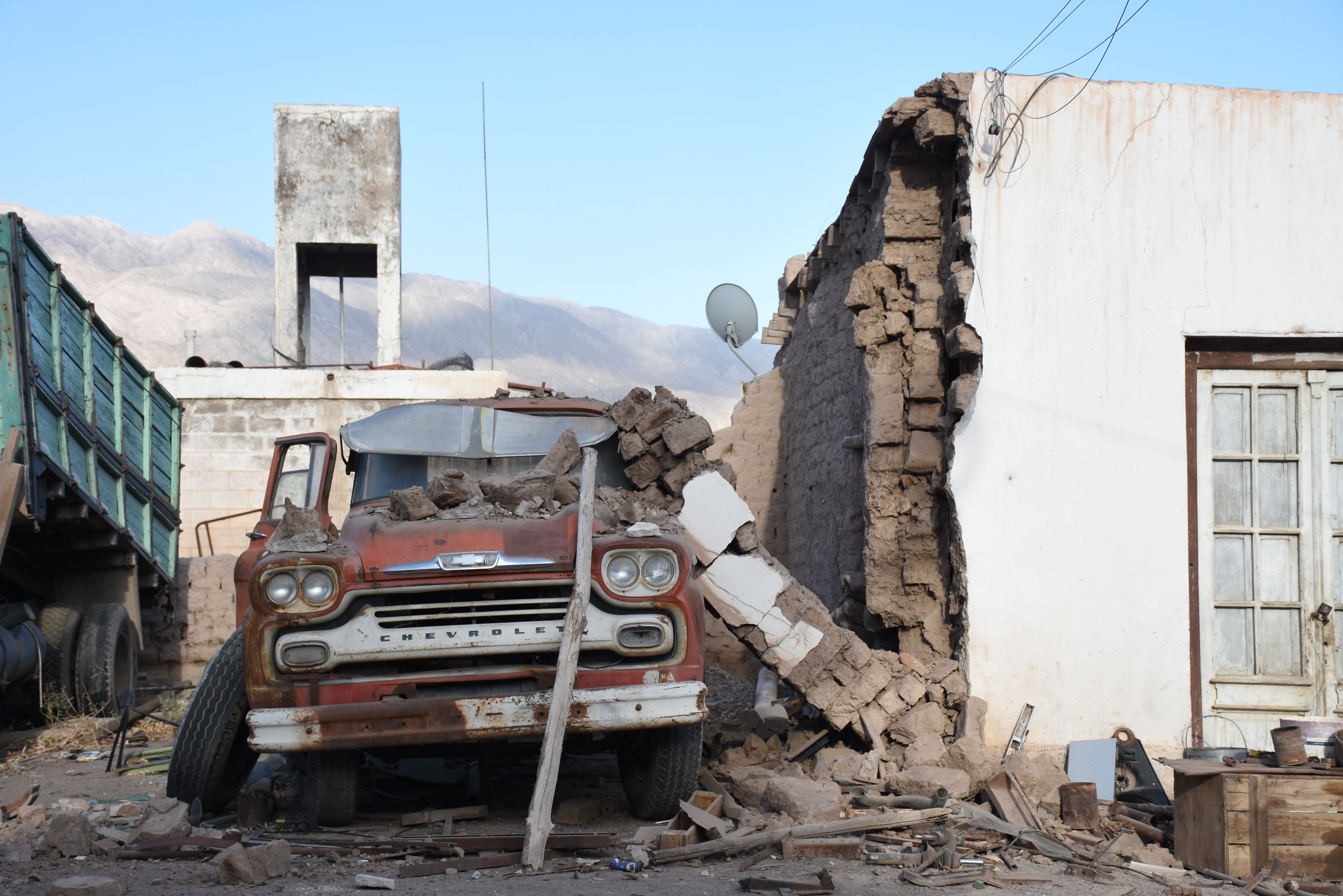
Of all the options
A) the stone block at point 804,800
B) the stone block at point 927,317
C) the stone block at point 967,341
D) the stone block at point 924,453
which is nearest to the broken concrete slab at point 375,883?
the stone block at point 804,800

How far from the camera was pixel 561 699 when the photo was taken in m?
3.93

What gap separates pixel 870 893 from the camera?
3.67 meters

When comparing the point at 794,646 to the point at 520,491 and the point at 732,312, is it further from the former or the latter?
the point at 732,312

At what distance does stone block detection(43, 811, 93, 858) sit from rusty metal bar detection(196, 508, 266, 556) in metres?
6.94

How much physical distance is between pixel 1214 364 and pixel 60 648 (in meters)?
8.02

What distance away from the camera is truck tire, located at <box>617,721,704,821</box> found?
441 cm

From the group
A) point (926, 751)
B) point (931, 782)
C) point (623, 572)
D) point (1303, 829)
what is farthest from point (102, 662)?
point (1303, 829)

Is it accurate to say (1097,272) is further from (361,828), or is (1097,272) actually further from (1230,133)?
(361,828)

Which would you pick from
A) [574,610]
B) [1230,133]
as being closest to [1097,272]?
[1230,133]

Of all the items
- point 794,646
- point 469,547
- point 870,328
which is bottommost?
point 794,646

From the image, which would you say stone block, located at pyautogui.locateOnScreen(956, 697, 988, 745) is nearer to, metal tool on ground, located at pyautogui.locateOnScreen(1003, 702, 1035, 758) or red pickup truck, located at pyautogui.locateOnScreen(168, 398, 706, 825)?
metal tool on ground, located at pyautogui.locateOnScreen(1003, 702, 1035, 758)

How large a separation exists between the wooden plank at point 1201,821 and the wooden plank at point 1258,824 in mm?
102

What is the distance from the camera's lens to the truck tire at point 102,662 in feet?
25.2

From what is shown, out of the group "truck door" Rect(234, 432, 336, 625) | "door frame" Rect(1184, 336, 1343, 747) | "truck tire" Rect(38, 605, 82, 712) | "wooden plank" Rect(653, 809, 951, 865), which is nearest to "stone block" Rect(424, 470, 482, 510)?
"truck door" Rect(234, 432, 336, 625)
